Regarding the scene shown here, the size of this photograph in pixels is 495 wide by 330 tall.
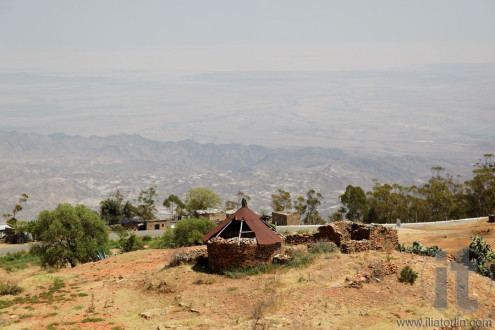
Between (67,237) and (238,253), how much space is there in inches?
753

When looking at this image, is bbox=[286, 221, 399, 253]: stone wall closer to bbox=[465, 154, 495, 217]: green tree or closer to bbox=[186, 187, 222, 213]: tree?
bbox=[465, 154, 495, 217]: green tree

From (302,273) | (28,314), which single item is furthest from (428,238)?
(28,314)

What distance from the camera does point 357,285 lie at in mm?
20109

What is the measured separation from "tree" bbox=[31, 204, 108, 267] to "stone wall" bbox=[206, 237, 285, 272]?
17040 mm

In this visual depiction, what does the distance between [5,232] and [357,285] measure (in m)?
76.7

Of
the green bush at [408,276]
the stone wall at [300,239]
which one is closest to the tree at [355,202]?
the stone wall at [300,239]

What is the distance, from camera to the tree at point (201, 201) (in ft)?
323

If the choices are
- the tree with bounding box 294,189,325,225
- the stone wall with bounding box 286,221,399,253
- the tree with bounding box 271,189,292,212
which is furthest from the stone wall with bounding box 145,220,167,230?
the stone wall with bounding box 286,221,399,253

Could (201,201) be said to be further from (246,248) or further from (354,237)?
(246,248)

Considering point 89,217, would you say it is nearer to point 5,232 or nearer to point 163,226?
point 163,226

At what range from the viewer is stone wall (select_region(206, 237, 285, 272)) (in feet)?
83.0

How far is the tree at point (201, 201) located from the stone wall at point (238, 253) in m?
71.7

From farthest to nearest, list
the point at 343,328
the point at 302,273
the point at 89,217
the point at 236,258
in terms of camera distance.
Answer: the point at 89,217, the point at 236,258, the point at 302,273, the point at 343,328

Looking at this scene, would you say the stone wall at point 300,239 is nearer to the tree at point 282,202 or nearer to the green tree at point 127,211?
the tree at point 282,202
